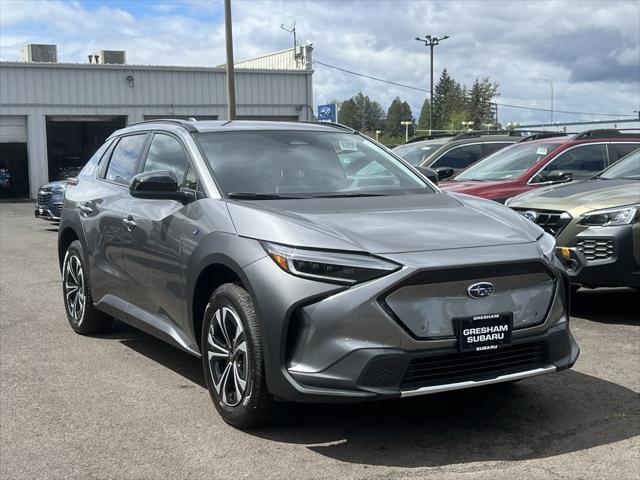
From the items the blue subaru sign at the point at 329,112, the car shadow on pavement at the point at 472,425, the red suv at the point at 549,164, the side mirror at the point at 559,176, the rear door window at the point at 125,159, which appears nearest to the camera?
the car shadow on pavement at the point at 472,425

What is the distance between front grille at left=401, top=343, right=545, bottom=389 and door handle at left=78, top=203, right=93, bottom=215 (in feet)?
11.3

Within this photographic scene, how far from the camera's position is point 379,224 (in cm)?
416

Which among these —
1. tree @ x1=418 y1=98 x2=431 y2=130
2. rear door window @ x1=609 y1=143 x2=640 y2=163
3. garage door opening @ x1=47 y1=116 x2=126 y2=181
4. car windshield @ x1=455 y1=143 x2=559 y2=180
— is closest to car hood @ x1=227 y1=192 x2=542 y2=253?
car windshield @ x1=455 y1=143 x2=559 y2=180

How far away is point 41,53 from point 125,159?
32.3 metres

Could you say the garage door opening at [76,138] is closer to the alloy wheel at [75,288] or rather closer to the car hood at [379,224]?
the alloy wheel at [75,288]

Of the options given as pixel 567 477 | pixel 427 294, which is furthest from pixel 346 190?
pixel 567 477

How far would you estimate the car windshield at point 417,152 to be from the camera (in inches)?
512

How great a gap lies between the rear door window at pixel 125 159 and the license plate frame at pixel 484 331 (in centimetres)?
308

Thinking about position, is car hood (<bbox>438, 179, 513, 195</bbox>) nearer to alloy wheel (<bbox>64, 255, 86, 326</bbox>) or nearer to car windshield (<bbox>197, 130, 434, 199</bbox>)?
car windshield (<bbox>197, 130, 434, 199</bbox>)

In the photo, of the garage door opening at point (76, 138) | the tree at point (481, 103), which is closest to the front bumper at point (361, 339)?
the garage door opening at point (76, 138)

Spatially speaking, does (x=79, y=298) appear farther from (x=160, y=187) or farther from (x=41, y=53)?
(x=41, y=53)

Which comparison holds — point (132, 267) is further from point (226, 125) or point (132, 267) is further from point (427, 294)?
point (427, 294)

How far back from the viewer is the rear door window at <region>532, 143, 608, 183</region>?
9.65 meters

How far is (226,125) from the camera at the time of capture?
5484mm
